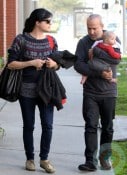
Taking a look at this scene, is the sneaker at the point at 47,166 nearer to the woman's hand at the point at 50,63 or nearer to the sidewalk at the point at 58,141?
the sidewalk at the point at 58,141

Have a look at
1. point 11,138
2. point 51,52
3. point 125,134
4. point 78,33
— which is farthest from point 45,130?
point 78,33

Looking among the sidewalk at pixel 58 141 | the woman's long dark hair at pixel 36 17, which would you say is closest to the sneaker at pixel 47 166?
the sidewalk at pixel 58 141

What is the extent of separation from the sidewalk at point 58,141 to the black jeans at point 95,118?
0.98 feet

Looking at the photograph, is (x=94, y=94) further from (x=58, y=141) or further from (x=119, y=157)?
(x=58, y=141)

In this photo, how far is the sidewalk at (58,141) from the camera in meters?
7.30

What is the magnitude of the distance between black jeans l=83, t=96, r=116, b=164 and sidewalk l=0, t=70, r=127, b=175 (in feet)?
0.98

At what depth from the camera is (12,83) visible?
6.83m

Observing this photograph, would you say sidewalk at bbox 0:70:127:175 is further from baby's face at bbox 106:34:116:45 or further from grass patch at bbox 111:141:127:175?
baby's face at bbox 106:34:116:45

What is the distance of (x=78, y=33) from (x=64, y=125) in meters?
27.7

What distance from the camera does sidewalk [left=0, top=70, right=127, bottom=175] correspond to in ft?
23.9

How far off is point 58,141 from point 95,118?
1919mm

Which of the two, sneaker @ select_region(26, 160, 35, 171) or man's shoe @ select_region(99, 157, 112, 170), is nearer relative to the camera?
sneaker @ select_region(26, 160, 35, 171)

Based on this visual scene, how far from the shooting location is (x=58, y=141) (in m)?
8.85

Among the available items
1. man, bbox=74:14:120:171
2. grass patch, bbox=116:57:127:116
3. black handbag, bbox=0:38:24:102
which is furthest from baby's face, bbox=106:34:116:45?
grass patch, bbox=116:57:127:116
